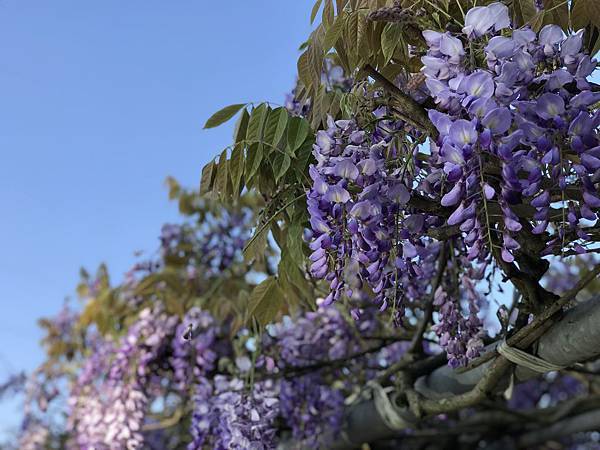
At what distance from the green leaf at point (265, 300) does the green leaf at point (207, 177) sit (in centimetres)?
30

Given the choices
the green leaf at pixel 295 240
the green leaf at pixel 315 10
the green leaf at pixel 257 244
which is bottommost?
the green leaf at pixel 295 240

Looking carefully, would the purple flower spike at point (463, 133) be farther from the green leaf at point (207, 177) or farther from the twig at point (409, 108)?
the green leaf at point (207, 177)

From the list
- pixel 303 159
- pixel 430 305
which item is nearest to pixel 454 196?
pixel 303 159

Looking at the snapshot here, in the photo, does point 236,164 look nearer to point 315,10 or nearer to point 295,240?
point 295,240

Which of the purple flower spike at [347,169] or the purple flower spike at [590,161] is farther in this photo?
the purple flower spike at [347,169]

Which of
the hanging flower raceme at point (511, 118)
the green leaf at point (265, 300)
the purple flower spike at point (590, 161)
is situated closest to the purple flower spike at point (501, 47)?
the hanging flower raceme at point (511, 118)

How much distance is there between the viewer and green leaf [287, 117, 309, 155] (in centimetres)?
111

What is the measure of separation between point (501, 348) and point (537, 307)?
13cm

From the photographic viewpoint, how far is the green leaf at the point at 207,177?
1235 mm

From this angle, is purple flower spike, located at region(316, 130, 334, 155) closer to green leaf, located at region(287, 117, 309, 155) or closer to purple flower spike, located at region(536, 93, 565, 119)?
green leaf, located at region(287, 117, 309, 155)

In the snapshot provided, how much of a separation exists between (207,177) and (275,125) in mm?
183

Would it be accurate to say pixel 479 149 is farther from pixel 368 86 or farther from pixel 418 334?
pixel 418 334

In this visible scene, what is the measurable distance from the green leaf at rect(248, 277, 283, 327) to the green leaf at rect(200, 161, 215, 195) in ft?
0.99

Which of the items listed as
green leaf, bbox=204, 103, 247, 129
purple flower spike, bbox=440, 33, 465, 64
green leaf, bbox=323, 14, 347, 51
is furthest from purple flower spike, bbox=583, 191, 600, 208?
green leaf, bbox=204, 103, 247, 129
